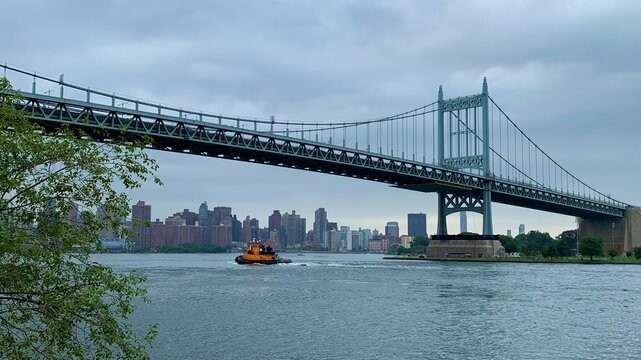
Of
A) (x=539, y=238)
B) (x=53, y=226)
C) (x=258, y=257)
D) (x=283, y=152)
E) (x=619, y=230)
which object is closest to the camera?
(x=53, y=226)

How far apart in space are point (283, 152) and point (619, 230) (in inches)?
3150

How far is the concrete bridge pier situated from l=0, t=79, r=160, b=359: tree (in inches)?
4955

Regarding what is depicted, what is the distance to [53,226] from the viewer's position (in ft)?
28.0

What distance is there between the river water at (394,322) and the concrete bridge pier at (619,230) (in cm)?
8392

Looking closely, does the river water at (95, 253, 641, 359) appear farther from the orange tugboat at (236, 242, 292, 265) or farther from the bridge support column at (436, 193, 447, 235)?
the bridge support column at (436, 193, 447, 235)

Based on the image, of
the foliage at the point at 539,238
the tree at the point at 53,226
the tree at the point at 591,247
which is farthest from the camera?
the foliage at the point at 539,238

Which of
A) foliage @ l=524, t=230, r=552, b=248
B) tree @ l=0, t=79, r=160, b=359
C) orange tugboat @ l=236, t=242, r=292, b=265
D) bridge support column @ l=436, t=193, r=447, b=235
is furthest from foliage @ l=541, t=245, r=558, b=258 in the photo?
tree @ l=0, t=79, r=160, b=359

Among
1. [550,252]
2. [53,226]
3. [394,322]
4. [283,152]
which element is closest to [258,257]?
[283,152]

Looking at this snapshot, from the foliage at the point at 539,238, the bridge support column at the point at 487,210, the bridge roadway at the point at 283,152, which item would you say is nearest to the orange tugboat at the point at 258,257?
the bridge roadway at the point at 283,152

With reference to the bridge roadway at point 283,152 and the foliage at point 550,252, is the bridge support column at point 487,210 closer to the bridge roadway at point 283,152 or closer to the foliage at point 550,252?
the bridge roadway at point 283,152

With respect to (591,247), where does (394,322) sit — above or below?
below

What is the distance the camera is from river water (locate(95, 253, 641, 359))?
2088 centimetres

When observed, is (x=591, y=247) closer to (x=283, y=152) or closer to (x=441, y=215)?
(x=441, y=215)

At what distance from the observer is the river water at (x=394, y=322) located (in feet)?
68.5
